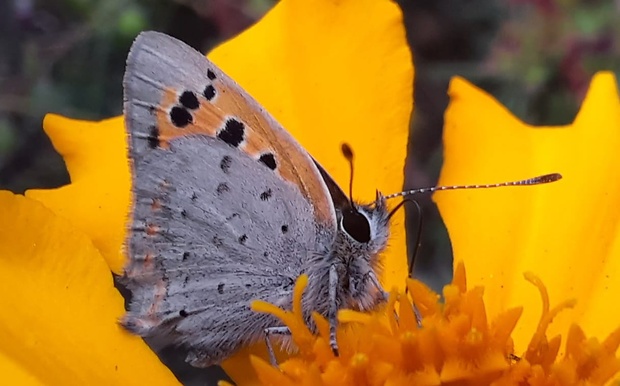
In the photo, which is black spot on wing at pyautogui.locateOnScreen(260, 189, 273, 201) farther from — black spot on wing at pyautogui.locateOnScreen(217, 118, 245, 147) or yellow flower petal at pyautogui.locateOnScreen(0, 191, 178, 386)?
yellow flower petal at pyautogui.locateOnScreen(0, 191, 178, 386)

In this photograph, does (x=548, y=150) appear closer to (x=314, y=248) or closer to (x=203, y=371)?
(x=314, y=248)

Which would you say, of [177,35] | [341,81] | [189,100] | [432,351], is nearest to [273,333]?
[432,351]

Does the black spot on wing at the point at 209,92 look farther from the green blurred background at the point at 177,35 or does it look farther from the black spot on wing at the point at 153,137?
the green blurred background at the point at 177,35

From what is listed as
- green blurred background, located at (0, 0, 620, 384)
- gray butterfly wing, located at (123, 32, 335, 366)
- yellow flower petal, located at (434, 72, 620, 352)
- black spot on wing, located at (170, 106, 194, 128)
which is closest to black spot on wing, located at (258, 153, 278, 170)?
gray butterfly wing, located at (123, 32, 335, 366)

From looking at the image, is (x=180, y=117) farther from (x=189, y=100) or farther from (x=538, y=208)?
(x=538, y=208)

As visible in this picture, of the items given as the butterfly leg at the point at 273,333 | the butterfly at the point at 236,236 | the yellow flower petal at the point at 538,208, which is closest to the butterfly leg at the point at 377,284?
the butterfly at the point at 236,236

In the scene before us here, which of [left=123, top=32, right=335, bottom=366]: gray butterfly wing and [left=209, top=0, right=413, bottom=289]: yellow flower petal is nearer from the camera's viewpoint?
[left=123, top=32, right=335, bottom=366]: gray butterfly wing

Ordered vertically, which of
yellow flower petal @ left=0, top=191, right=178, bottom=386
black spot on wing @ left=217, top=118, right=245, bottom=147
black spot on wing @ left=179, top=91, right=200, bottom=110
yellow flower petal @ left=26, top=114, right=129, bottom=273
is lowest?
yellow flower petal @ left=0, top=191, right=178, bottom=386

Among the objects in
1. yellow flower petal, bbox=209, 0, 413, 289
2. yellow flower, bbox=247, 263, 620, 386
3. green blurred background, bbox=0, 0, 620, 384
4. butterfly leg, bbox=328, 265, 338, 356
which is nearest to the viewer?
yellow flower, bbox=247, 263, 620, 386
